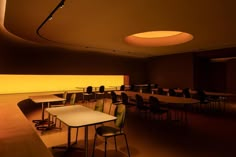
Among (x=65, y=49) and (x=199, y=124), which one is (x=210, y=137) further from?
(x=65, y=49)

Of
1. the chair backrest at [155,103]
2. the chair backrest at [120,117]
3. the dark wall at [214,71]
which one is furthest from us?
the dark wall at [214,71]

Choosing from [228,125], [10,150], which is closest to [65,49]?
[10,150]

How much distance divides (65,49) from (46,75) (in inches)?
61.8

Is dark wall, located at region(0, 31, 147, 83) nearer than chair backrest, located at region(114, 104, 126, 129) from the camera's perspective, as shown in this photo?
No

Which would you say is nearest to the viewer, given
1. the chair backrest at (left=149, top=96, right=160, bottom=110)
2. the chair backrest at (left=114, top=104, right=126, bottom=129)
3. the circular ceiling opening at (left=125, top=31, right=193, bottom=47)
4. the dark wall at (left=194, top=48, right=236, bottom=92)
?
the chair backrest at (left=114, top=104, right=126, bottom=129)

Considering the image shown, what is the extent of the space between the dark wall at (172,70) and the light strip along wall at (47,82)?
9.50 ft

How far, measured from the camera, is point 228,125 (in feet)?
14.8

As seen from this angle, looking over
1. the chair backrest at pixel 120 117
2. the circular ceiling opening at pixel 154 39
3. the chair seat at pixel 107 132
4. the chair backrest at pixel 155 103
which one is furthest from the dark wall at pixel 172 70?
the chair seat at pixel 107 132

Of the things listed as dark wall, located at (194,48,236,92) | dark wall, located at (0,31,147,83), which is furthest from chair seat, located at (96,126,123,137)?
dark wall, located at (194,48,236,92)

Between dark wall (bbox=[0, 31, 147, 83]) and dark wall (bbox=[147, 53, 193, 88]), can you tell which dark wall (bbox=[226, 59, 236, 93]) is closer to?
dark wall (bbox=[147, 53, 193, 88])

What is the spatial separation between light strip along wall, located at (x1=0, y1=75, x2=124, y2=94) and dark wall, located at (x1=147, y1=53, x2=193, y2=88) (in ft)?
9.50

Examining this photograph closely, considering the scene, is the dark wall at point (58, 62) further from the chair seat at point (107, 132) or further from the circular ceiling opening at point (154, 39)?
the chair seat at point (107, 132)

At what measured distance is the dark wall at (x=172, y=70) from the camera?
8695 millimetres

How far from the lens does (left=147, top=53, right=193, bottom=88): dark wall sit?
870 cm
